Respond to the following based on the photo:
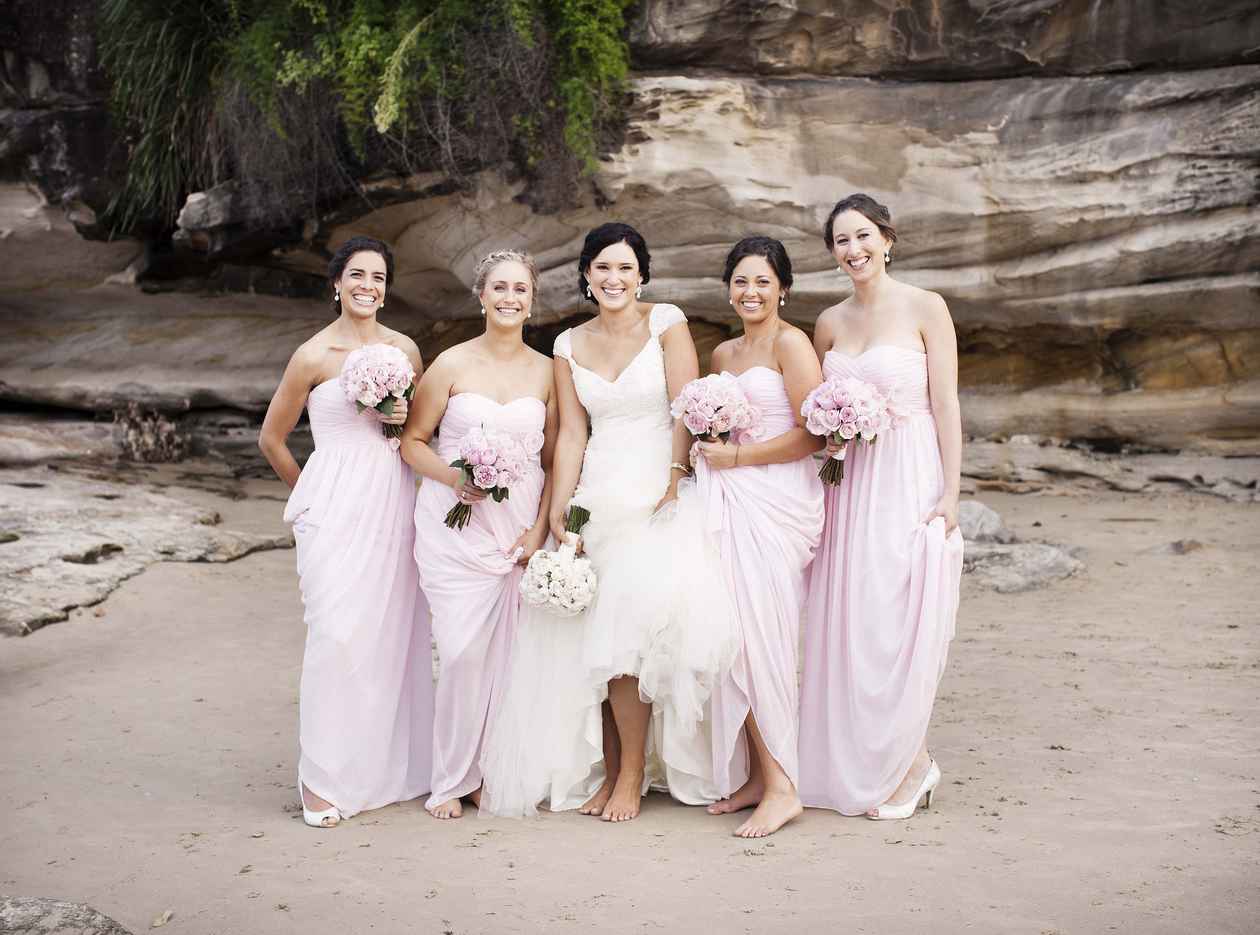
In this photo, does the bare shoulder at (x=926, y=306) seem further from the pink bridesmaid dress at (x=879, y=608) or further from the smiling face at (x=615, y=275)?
the smiling face at (x=615, y=275)

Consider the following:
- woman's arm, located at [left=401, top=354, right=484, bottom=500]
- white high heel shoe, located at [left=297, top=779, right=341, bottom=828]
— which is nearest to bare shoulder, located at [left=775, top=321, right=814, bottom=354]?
woman's arm, located at [left=401, top=354, right=484, bottom=500]

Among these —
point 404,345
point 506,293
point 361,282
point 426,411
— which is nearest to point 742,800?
point 426,411

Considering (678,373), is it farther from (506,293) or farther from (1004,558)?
(1004,558)

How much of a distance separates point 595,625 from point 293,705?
98.3 inches

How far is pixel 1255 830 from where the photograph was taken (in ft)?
13.6

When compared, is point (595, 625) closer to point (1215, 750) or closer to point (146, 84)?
point (1215, 750)

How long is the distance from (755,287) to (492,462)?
1.27 meters

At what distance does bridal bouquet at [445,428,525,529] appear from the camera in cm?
454

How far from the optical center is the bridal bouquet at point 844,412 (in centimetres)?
440

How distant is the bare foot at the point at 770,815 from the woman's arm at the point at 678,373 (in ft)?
4.08

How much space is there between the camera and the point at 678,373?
4.84 m

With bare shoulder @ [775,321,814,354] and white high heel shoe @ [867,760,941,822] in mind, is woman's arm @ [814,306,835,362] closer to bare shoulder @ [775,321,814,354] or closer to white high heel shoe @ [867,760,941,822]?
bare shoulder @ [775,321,814,354]

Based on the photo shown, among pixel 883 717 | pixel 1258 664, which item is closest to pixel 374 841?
pixel 883 717

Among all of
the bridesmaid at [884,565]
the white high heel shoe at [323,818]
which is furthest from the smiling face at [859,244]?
the white high heel shoe at [323,818]
